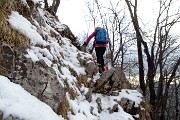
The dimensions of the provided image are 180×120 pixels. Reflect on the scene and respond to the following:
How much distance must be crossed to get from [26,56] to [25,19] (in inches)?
43.3

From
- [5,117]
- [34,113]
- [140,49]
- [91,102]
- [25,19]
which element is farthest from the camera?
[140,49]

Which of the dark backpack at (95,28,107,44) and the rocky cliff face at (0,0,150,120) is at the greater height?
the dark backpack at (95,28,107,44)

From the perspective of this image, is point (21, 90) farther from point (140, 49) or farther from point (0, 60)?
point (140, 49)

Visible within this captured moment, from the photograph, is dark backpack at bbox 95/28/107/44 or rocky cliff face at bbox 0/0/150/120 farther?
dark backpack at bbox 95/28/107/44

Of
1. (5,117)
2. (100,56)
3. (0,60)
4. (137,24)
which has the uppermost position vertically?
(137,24)

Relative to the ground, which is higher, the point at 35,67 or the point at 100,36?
the point at 100,36

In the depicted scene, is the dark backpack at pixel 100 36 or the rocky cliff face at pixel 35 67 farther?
the dark backpack at pixel 100 36

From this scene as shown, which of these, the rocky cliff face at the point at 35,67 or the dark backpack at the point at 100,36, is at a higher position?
the dark backpack at the point at 100,36

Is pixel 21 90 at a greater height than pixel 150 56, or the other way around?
pixel 150 56

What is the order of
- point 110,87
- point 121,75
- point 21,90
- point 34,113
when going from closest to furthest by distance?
point 34,113 < point 21,90 < point 110,87 < point 121,75

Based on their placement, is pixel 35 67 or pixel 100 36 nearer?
pixel 35 67

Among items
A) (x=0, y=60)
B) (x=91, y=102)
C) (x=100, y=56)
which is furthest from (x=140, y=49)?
(x=0, y=60)

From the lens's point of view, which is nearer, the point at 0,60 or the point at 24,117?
the point at 24,117

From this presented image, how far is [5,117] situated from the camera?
4.19 meters
